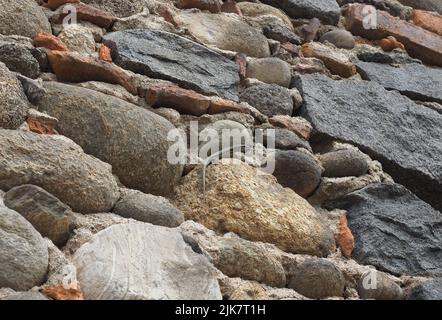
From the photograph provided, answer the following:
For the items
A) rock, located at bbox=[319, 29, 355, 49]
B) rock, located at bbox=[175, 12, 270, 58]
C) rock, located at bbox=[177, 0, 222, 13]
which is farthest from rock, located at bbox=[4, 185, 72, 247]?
rock, located at bbox=[319, 29, 355, 49]

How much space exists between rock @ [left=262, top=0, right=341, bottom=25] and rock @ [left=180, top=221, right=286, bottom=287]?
1.47m

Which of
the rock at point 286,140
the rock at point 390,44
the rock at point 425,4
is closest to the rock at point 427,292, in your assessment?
the rock at point 286,140

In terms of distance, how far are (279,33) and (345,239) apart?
100 centimetres

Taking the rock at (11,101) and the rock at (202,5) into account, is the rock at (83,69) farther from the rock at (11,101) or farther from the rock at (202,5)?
the rock at (202,5)

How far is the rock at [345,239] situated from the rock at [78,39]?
0.80 meters

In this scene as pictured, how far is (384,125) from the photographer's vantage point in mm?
2498

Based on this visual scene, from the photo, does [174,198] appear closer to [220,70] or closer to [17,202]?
[17,202]

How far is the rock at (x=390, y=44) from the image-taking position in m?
3.12

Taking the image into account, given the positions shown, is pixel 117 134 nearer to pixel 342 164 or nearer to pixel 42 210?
pixel 42 210

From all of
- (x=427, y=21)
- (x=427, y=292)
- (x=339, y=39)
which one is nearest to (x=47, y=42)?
(x=427, y=292)

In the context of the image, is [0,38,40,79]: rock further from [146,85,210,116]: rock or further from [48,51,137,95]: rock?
[146,85,210,116]: rock

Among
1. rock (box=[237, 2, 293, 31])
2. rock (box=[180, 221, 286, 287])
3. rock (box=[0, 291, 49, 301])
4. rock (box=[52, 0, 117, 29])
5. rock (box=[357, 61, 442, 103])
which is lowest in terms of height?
rock (box=[180, 221, 286, 287])

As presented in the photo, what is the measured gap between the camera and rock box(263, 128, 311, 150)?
6.99ft
